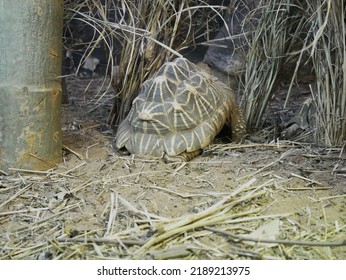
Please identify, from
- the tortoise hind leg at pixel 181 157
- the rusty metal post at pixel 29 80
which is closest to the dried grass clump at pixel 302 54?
the tortoise hind leg at pixel 181 157

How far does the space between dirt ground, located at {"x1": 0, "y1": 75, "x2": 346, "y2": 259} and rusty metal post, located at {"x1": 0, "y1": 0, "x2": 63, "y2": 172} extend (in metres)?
0.13

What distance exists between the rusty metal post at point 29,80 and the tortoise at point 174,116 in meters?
0.52

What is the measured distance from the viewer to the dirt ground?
190 centimetres

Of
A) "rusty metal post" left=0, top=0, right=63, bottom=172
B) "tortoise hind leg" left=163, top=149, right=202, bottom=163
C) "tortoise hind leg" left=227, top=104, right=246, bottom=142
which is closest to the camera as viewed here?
"rusty metal post" left=0, top=0, right=63, bottom=172

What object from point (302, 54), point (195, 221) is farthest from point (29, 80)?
point (302, 54)

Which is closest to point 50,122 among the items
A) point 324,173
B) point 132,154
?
point 132,154

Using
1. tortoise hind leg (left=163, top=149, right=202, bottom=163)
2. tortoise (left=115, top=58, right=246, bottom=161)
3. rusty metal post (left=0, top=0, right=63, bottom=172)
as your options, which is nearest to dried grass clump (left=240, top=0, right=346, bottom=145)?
tortoise (left=115, top=58, right=246, bottom=161)

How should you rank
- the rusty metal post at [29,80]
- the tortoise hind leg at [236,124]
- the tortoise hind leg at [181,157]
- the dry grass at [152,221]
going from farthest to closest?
the tortoise hind leg at [236,124] → the tortoise hind leg at [181,157] → the rusty metal post at [29,80] → the dry grass at [152,221]

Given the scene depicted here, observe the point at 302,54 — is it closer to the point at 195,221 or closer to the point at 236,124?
the point at 236,124

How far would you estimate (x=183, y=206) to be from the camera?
2238mm

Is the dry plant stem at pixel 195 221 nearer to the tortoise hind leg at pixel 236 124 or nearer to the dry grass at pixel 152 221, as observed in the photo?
the dry grass at pixel 152 221

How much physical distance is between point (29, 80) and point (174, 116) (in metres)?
0.86

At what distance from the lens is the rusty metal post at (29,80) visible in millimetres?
2553

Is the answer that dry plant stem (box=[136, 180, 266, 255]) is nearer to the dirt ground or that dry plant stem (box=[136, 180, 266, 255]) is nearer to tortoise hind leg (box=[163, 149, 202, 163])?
the dirt ground
